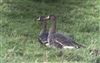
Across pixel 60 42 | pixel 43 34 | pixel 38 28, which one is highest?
pixel 60 42

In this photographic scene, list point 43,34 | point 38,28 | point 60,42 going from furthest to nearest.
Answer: point 38,28, point 43,34, point 60,42

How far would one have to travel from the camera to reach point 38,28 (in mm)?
12055

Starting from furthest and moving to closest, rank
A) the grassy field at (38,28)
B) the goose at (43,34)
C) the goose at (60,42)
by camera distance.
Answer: the goose at (43,34), the goose at (60,42), the grassy field at (38,28)

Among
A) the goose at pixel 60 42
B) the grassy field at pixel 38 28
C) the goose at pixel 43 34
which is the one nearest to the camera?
the grassy field at pixel 38 28

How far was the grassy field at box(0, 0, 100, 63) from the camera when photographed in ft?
28.6

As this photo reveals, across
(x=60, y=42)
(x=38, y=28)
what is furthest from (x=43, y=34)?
(x=38, y=28)

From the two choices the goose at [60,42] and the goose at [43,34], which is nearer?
the goose at [60,42]

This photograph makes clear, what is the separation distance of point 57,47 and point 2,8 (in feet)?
15.1

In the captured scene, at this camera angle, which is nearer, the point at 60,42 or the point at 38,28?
the point at 60,42

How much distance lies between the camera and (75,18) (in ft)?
43.9

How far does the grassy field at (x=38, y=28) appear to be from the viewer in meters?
8.70

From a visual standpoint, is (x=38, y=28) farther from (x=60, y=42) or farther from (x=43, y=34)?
(x=60, y=42)

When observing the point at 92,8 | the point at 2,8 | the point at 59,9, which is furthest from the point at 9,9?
the point at 92,8

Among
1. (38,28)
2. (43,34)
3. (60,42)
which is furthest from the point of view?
(38,28)
